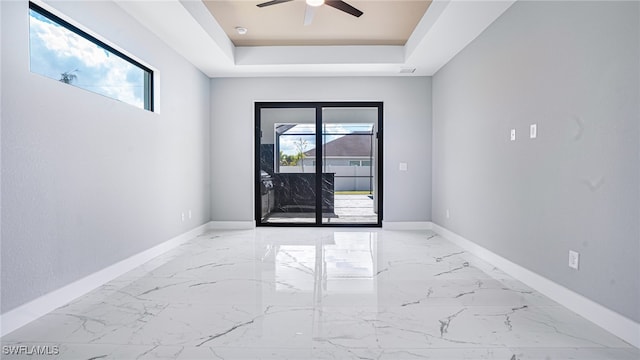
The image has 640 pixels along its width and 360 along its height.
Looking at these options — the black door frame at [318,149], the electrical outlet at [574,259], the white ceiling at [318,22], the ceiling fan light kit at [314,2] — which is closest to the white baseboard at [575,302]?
the electrical outlet at [574,259]

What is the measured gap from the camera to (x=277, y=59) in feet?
15.1

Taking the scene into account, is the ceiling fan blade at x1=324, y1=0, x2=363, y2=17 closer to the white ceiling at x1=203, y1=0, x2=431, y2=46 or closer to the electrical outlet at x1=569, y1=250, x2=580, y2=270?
the white ceiling at x1=203, y1=0, x2=431, y2=46

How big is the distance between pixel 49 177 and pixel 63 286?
77 cm

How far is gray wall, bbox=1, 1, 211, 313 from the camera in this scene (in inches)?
79.2

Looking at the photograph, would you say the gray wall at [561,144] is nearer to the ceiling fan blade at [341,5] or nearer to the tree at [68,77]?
the ceiling fan blade at [341,5]

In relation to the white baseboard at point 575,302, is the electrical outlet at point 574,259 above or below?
above

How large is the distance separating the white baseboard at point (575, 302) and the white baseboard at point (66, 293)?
3.45 meters

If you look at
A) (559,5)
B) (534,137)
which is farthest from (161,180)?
(559,5)

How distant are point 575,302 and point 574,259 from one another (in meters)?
0.28

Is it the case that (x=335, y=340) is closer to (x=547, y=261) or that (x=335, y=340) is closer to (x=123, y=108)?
(x=547, y=261)

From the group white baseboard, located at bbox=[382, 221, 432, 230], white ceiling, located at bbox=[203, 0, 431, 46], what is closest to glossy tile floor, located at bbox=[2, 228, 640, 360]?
white baseboard, located at bbox=[382, 221, 432, 230]

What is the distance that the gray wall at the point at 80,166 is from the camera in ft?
6.60

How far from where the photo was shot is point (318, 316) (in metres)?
2.17

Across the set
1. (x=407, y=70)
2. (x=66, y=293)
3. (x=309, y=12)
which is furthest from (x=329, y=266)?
(x=407, y=70)
